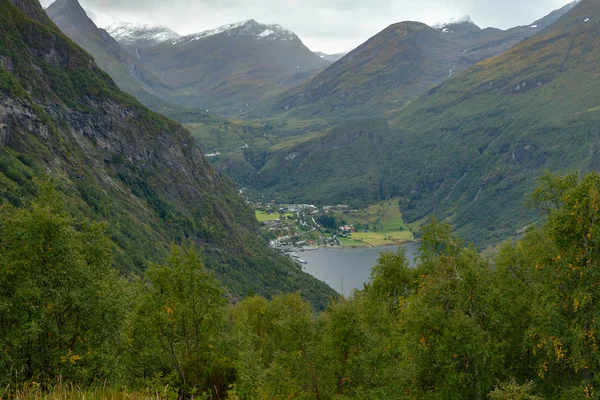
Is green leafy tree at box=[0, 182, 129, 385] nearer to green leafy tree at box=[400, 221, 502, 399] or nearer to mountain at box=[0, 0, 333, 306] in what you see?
green leafy tree at box=[400, 221, 502, 399]

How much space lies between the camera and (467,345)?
1888 cm

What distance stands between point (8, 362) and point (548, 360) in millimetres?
20209

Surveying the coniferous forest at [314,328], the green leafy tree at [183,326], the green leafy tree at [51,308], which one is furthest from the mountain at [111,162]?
the green leafy tree at [51,308]

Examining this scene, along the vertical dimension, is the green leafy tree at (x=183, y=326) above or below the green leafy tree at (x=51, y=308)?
below

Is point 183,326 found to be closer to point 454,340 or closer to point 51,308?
point 51,308

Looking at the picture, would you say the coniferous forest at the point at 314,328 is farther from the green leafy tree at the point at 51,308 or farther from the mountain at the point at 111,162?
the mountain at the point at 111,162

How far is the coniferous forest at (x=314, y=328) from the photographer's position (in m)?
16.5

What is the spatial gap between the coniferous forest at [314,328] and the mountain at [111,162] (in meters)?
61.1

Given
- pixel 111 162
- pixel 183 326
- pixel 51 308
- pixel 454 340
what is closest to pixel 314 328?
pixel 183 326

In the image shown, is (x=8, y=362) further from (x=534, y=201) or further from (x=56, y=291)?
(x=534, y=201)

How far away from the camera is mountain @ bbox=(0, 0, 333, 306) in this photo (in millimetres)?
95438

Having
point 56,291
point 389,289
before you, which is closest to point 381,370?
point 56,291

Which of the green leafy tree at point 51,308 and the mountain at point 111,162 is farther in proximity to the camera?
the mountain at point 111,162

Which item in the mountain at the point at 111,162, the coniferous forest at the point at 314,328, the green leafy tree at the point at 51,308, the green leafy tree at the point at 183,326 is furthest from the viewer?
the mountain at the point at 111,162
